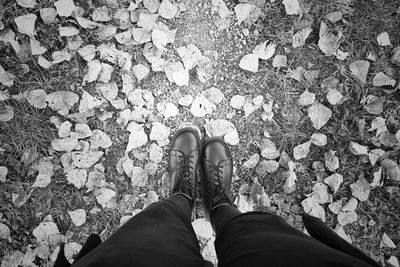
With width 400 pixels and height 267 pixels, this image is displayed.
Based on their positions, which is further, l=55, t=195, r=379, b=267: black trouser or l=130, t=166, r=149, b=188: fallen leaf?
l=130, t=166, r=149, b=188: fallen leaf

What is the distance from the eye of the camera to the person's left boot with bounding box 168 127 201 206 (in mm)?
1454

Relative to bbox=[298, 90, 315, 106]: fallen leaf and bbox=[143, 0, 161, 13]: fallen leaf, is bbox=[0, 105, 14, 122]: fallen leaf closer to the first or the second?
bbox=[143, 0, 161, 13]: fallen leaf

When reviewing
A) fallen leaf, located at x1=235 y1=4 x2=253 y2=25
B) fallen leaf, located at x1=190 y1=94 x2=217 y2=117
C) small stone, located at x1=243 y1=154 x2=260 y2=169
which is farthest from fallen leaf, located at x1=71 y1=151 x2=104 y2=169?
fallen leaf, located at x1=235 y1=4 x2=253 y2=25

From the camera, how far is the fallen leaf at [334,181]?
1.49 metres

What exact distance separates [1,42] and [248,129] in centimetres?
127

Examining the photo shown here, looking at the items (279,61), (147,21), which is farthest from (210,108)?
(147,21)

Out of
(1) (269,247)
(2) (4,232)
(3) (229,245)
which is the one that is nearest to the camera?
(1) (269,247)

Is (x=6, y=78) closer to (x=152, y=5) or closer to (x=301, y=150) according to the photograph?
(x=152, y=5)

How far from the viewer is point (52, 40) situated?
1.45m

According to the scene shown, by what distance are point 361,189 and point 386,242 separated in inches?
11.4

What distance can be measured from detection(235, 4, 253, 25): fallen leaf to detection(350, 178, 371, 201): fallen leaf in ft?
3.27

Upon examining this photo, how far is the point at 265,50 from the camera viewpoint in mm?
1493

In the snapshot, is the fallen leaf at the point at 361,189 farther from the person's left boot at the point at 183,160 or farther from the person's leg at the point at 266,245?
the person's left boot at the point at 183,160

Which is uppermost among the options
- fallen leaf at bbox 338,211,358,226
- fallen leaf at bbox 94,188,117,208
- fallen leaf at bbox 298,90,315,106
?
fallen leaf at bbox 298,90,315,106
